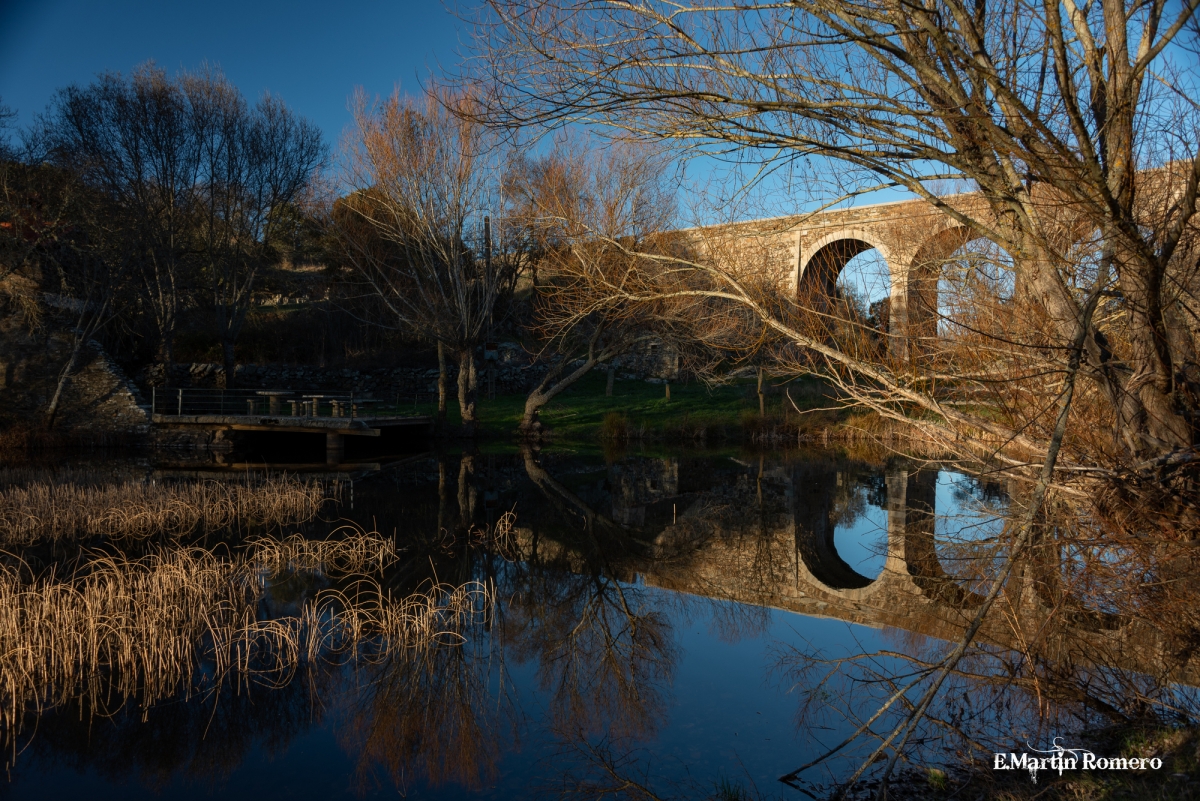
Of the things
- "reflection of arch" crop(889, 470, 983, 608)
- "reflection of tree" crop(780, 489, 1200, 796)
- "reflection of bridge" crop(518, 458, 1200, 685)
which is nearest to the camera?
"reflection of tree" crop(780, 489, 1200, 796)

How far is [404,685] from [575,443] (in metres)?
16.5

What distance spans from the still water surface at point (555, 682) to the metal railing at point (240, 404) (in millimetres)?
9400

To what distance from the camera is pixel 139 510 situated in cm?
991

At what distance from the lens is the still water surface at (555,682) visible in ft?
14.1

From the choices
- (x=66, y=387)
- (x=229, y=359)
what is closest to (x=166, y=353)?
(x=229, y=359)

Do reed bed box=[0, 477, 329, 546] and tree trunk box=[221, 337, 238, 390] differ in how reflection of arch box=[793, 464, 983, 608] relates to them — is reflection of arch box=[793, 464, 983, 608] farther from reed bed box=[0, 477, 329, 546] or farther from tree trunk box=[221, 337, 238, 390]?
tree trunk box=[221, 337, 238, 390]

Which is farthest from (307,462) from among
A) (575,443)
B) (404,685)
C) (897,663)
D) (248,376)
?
(897,663)

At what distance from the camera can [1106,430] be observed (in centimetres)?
509

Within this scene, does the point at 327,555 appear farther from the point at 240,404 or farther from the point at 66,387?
the point at 66,387

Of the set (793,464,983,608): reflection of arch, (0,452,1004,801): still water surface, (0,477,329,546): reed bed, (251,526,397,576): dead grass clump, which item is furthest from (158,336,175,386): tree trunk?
(793,464,983,608): reflection of arch

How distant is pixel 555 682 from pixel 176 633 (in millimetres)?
2907

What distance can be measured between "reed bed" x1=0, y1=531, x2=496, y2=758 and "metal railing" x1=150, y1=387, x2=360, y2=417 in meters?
12.6

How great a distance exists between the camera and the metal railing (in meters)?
19.7

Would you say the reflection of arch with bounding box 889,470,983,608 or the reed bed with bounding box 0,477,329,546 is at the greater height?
the reed bed with bounding box 0,477,329,546
